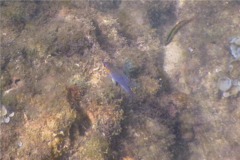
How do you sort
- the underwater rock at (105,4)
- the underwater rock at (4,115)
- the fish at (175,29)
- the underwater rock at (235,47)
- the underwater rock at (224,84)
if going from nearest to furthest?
the underwater rock at (4,115) < the underwater rock at (224,84) < the underwater rock at (235,47) < the fish at (175,29) < the underwater rock at (105,4)

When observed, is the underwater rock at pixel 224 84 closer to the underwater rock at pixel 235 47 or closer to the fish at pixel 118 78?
the underwater rock at pixel 235 47

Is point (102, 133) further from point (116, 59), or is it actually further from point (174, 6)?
point (174, 6)

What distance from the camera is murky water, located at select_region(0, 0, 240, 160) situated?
402cm

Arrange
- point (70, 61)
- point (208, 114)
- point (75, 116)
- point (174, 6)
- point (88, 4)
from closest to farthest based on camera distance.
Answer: point (75, 116)
point (70, 61)
point (208, 114)
point (88, 4)
point (174, 6)

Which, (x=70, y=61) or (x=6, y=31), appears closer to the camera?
(x=70, y=61)

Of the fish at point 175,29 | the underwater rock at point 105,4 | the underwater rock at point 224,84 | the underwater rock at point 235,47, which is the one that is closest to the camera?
the underwater rock at point 224,84

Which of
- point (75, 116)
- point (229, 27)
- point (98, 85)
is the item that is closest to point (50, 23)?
point (98, 85)

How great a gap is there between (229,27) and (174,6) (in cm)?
163

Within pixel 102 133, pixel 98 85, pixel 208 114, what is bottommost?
pixel 208 114

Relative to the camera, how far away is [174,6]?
7387 mm

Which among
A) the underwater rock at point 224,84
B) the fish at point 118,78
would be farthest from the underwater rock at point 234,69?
the fish at point 118,78

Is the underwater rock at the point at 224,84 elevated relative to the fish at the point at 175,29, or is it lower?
lower

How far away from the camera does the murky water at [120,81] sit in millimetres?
4023

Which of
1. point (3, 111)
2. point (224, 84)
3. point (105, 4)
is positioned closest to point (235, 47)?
point (224, 84)
